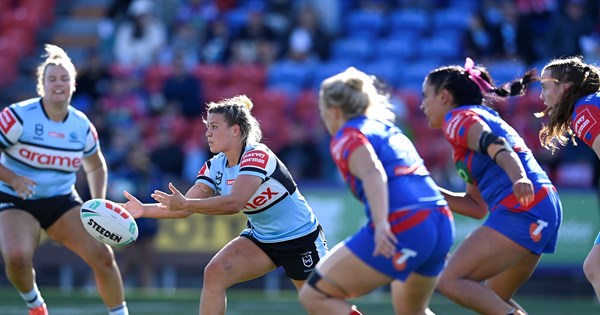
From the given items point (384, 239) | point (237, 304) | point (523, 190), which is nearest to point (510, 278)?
point (523, 190)

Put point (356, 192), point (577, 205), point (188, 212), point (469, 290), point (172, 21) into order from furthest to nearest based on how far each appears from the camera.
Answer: point (172, 21) → point (577, 205) → point (188, 212) → point (469, 290) → point (356, 192)

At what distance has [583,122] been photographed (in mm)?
7398

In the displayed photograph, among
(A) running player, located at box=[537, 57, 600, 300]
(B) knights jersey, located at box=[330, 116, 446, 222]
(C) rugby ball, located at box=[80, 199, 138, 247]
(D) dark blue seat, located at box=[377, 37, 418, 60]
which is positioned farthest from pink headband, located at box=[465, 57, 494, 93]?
(D) dark blue seat, located at box=[377, 37, 418, 60]

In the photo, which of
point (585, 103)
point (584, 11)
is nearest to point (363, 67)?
point (584, 11)

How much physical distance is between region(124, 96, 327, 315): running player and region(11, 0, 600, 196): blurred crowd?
6.82 metres

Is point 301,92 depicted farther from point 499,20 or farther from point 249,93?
point 499,20

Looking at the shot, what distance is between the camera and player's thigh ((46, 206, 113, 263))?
8.55m

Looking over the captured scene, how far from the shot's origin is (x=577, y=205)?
44.9 feet

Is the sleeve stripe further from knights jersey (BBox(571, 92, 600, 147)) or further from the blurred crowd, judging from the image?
the blurred crowd

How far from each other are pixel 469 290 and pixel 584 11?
10419 mm

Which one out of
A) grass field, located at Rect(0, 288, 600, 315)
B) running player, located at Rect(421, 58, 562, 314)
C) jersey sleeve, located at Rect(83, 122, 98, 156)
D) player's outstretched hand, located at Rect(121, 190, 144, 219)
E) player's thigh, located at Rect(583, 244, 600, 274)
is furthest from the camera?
grass field, located at Rect(0, 288, 600, 315)

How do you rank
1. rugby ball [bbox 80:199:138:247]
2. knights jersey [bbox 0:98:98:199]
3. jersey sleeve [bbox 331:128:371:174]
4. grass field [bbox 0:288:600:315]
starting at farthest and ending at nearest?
grass field [bbox 0:288:600:315] < knights jersey [bbox 0:98:98:199] < rugby ball [bbox 80:199:138:247] < jersey sleeve [bbox 331:128:371:174]

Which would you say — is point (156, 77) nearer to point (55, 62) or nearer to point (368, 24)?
point (368, 24)

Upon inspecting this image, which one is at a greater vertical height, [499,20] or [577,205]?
[499,20]
